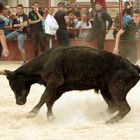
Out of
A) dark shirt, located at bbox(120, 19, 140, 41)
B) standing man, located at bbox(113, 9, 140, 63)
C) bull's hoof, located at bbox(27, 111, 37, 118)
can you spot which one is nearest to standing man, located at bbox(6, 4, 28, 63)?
standing man, located at bbox(113, 9, 140, 63)

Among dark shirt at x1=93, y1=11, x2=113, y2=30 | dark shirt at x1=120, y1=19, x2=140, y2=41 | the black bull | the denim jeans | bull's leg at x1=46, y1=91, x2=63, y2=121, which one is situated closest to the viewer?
the black bull

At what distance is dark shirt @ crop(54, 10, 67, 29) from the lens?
634 inches

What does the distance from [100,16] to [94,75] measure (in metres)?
9.11

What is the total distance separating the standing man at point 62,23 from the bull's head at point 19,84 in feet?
29.8

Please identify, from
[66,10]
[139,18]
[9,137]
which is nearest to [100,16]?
[66,10]

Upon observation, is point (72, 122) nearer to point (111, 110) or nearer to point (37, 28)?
point (111, 110)

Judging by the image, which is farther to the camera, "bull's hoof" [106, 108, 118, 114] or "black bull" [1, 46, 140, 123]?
"bull's hoof" [106, 108, 118, 114]

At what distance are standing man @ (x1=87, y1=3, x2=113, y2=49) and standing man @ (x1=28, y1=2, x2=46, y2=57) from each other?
1.51 meters

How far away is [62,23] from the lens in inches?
637

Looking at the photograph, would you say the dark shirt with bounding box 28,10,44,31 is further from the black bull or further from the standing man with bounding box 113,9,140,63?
the black bull

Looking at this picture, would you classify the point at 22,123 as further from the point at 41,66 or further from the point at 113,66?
the point at 113,66

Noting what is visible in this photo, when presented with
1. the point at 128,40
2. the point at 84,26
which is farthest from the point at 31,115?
the point at 84,26

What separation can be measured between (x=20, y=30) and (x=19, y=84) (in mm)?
9620

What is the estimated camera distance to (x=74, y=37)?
17.0 m
